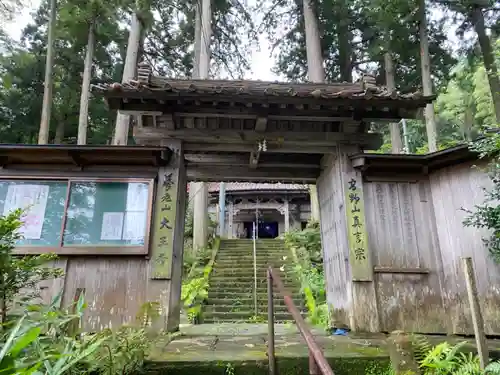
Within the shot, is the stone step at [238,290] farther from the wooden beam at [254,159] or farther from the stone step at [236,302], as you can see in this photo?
the wooden beam at [254,159]

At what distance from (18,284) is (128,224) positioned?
2.47 m

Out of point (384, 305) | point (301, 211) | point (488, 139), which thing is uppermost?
point (301, 211)

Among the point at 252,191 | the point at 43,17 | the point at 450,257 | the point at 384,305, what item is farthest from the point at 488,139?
the point at 43,17

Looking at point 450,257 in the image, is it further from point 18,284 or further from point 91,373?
point 18,284

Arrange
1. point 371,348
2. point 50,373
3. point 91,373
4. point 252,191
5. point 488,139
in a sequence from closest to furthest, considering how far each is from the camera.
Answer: point 50,373, point 91,373, point 371,348, point 488,139, point 252,191

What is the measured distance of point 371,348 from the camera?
4.20 metres

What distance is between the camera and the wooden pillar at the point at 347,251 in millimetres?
5516

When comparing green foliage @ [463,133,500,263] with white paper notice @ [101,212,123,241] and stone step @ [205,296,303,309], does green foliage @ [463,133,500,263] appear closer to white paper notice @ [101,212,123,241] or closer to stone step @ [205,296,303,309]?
white paper notice @ [101,212,123,241]

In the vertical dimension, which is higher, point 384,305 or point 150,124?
point 150,124

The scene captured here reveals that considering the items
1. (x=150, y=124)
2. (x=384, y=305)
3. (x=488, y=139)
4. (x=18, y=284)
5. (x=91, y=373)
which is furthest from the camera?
(x=150, y=124)

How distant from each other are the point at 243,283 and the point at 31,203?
7.13 m

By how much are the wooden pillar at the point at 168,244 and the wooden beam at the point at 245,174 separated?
Result: 1292 mm

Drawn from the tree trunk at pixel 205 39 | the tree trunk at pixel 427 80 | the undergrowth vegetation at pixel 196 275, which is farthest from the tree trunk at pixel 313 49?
the undergrowth vegetation at pixel 196 275

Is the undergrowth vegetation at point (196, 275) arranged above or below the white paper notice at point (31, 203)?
below
